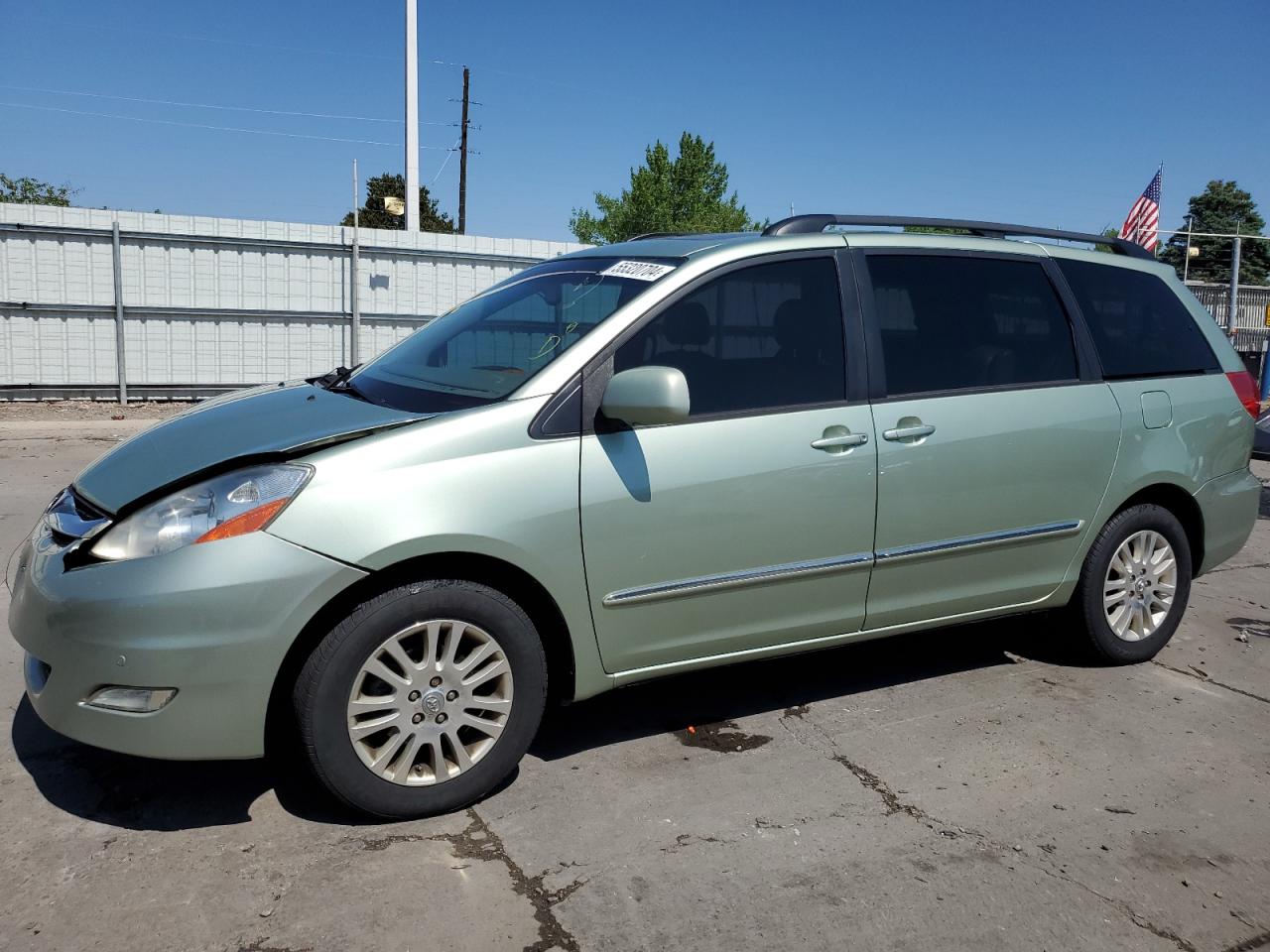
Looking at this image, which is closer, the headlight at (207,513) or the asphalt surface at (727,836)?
the asphalt surface at (727,836)

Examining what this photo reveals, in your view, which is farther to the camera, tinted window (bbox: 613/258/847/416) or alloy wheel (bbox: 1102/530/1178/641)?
alloy wheel (bbox: 1102/530/1178/641)

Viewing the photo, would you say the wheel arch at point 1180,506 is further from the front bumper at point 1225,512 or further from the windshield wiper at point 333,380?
the windshield wiper at point 333,380

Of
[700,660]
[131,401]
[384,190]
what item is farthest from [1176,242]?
[700,660]

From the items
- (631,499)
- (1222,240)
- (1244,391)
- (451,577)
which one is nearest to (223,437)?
(451,577)

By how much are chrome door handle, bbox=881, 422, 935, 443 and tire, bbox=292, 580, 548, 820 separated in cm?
145

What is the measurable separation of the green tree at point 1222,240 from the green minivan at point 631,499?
8536 centimetres

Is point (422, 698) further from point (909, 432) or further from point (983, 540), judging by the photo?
point (983, 540)

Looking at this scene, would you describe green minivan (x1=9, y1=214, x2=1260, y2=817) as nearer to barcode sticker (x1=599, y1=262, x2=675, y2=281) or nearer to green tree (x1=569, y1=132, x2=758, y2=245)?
barcode sticker (x1=599, y1=262, x2=675, y2=281)

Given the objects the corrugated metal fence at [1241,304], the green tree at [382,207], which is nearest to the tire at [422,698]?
the corrugated metal fence at [1241,304]

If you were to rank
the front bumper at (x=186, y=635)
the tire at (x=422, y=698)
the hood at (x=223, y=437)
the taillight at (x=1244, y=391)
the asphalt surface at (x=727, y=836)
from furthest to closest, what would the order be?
the taillight at (x=1244, y=391) → the hood at (x=223, y=437) → the tire at (x=422, y=698) → the front bumper at (x=186, y=635) → the asphalt surface at (x=727, y=836)

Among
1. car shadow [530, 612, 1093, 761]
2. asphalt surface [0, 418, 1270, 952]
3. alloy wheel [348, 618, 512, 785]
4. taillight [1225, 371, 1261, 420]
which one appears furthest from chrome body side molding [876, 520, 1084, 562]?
alloy wheel [348, 618, 512, 785]

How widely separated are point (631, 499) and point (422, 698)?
85 centimetres

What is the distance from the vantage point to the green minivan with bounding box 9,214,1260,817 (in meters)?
2.90

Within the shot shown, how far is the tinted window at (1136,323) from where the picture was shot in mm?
4512
